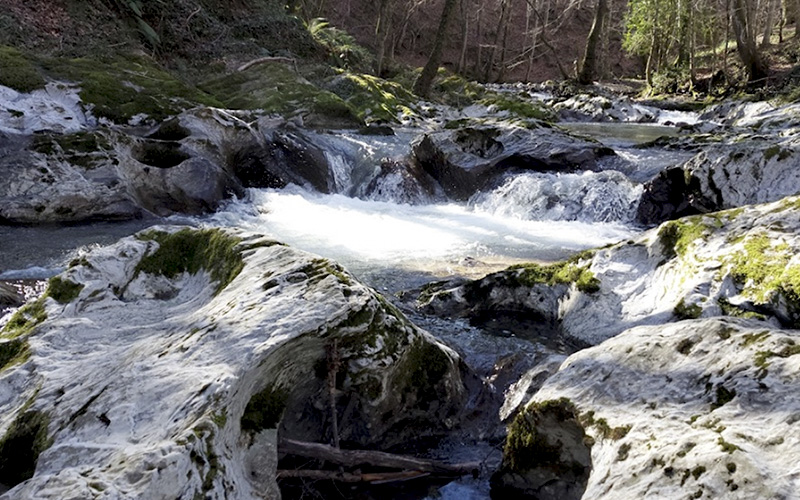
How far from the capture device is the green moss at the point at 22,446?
8.12 ft

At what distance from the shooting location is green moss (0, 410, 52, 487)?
8.12 ft

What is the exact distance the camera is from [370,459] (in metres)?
3.15

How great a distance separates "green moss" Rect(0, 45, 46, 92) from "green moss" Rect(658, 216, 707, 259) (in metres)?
10.7

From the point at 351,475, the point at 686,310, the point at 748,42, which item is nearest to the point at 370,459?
the point at 351,475

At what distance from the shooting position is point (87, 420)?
2.49m

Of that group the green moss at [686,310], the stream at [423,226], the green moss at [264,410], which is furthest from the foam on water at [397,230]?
the green moss at [264,410]

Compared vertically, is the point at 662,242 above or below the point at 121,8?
below

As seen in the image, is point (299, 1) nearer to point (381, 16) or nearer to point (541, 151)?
point (381, 16)

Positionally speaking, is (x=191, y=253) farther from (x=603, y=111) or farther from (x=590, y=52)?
(x=590, y=52)

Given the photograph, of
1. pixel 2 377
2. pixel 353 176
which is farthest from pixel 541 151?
pixel 2 377

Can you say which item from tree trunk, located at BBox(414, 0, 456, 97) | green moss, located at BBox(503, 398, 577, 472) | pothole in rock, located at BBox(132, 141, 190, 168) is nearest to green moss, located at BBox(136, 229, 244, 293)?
green moss, located at BBox(503, 398, 577, 472)

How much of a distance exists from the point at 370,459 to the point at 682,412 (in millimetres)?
1613

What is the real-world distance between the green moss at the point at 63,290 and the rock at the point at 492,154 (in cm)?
949

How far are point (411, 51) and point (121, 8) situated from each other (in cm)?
3041
